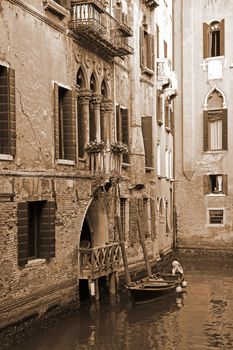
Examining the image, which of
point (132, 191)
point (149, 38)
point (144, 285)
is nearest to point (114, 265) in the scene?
point (144, 285)

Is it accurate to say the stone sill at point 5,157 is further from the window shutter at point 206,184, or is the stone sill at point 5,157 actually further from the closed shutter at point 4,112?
the window shutter at point 206,184

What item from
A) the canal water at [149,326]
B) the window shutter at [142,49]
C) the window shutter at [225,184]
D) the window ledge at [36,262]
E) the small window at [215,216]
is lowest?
the canal water at [149,326]

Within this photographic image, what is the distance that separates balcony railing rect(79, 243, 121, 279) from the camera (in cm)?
1552

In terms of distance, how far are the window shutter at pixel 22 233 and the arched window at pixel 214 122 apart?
17.6 meters

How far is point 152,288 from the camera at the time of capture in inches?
662

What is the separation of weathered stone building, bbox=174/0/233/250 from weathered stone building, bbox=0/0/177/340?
23.3ft

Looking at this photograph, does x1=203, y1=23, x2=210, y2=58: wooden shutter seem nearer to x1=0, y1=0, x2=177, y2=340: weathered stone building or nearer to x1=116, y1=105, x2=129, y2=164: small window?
x1=0, y1=0, x2=177, y2=340: weathered stone building

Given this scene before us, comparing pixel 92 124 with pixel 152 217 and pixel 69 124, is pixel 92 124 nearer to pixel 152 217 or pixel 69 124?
pixel 69 124

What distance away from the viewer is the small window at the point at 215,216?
94.8 ft

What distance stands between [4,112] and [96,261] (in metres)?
5.31

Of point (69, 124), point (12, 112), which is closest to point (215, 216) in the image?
point (69, 124)

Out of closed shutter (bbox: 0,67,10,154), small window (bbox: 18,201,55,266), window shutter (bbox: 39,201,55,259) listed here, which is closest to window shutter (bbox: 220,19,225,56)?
small window (bbox: 18,201,55,266)

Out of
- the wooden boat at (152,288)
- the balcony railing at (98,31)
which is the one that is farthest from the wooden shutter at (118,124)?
the wooden boat at (152,288)

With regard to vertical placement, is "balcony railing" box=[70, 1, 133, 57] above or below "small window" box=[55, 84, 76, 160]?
above
